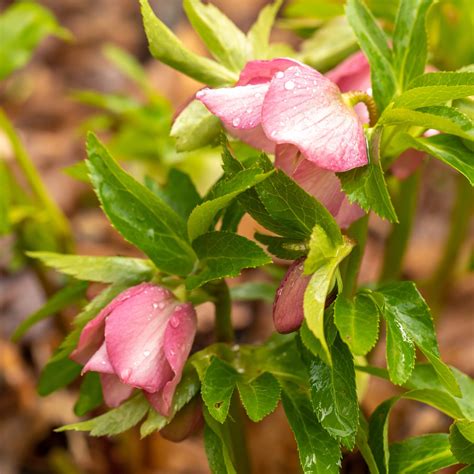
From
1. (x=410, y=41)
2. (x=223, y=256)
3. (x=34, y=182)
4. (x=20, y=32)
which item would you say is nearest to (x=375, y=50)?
(x=410, y=41)

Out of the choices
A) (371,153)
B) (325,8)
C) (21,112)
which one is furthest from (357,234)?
(21,112)

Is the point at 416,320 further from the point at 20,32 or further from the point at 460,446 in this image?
the point at 20,32

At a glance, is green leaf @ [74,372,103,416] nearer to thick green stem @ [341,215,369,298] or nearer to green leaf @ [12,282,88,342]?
green leaf @ [12,282,88,342]

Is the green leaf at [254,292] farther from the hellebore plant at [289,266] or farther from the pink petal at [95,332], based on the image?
the pink petal at [95,332]

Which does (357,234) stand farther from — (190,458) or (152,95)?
(190,458)

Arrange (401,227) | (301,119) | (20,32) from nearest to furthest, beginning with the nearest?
1. (301,119)
2. (401,227)
3. (20,32)

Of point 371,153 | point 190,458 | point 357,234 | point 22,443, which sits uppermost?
point 371,153
